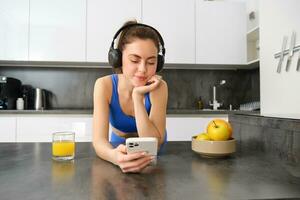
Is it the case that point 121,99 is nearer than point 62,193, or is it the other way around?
point 62,193

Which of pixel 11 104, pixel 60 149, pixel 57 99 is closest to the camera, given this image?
pixel 60 149

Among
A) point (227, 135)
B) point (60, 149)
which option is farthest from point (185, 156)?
point (60, 149)

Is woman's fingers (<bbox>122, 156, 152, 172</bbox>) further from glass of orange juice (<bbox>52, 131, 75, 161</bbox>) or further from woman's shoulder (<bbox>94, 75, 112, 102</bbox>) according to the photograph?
woman's shoulder (<bbox>94, 75, 112, 102</bbox>)

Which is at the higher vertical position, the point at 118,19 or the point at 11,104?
the point at 118,19

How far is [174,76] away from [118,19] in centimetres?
96

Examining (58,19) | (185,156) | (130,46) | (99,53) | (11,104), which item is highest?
(58,19)

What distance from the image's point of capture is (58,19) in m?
2.47

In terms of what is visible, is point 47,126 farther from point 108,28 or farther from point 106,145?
point 106,145

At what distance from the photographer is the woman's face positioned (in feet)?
2.57

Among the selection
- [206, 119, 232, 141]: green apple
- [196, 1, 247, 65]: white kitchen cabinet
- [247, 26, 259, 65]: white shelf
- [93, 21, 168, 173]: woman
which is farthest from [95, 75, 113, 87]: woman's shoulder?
[247, 26, 259, 65]: white shelf

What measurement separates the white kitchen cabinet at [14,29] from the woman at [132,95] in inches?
70.9

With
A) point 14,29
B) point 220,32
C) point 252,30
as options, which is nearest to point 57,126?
point 14,29

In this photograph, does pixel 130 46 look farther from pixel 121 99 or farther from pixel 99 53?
pixel 99 53

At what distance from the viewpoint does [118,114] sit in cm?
113
